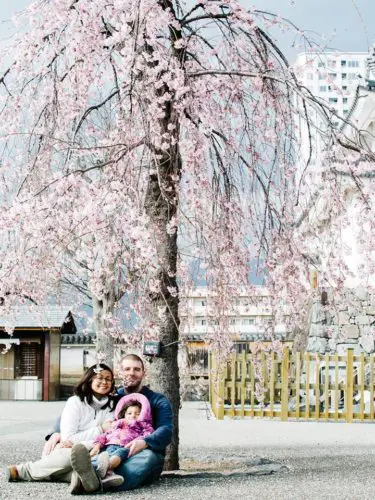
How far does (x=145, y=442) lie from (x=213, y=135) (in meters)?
3.60

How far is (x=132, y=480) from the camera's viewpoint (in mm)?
5641

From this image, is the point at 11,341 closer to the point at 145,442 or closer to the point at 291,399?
the point at 291,399

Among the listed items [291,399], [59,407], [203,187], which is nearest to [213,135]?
[203,187]

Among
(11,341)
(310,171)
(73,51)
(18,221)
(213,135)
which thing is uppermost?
(73,51)

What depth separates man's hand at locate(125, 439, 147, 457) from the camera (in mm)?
5664

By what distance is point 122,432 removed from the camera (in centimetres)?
579

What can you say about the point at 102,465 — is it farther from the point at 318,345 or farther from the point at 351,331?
the point at 318,345

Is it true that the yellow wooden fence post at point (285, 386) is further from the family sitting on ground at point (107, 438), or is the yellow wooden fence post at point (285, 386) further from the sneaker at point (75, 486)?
the sneaker at point (75, 486)

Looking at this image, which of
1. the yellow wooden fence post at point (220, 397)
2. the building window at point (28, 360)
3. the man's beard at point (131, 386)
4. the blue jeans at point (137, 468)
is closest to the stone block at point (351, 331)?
the yellow wooden fence post at point (220, 397)

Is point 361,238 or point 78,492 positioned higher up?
point 361,238

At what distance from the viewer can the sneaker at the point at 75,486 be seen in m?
5.39

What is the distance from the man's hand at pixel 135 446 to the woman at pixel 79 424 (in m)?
0.31

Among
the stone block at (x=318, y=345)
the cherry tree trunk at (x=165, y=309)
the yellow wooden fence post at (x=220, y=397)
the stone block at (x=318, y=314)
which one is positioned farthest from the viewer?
the stone block at (x=318, y=314)

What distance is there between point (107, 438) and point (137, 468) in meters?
0.33
